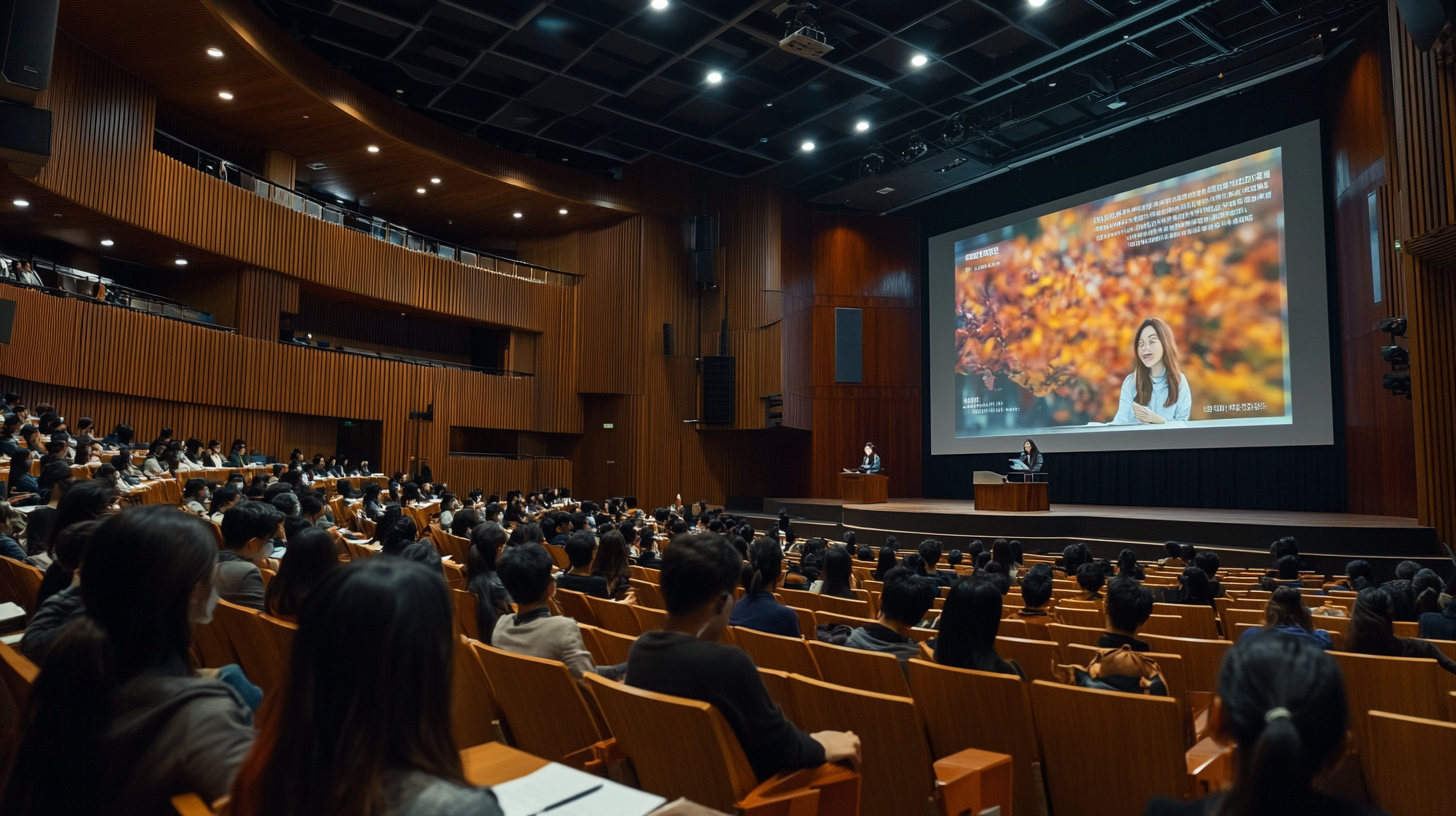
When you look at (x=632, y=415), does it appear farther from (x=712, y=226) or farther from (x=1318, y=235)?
(x=1318, y=235)

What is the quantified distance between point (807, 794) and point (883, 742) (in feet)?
1.44

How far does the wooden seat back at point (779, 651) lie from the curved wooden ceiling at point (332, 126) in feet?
38.2

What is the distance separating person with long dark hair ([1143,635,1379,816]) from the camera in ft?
3.45

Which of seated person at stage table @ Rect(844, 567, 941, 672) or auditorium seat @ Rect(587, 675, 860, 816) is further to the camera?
seated person at stage table @ Rect(844, 567, 941, 672)

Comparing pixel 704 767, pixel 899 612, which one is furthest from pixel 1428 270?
pixel 704 767

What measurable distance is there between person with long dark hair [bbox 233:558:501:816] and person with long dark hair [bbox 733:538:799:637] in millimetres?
2278

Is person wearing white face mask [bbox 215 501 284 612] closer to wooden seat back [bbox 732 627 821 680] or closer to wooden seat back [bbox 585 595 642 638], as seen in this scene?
wooden seat back [bbox 585 595 642 638]

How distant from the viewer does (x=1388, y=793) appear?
7.34ft

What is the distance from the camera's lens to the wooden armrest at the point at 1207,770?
7.52ft

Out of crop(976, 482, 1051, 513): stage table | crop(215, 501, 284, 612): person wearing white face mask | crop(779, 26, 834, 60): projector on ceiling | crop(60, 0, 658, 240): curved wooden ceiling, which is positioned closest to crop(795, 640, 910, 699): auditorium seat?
crop(215, 501, 284, 612): person wearing white face mask

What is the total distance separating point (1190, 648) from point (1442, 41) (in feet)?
25.6

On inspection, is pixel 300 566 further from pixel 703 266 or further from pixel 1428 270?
pixel 703 266

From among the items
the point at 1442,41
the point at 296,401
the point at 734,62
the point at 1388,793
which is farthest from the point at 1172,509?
the point at 296,401

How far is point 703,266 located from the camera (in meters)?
18.6
